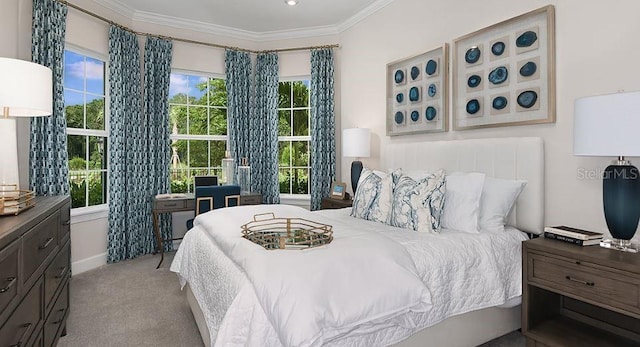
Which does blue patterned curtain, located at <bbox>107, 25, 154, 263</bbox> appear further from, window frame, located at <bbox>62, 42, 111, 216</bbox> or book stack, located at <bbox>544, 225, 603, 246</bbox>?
book stack, located at <bbox>544, 225, 603, 246</bbox>

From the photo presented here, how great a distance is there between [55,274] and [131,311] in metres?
0.89

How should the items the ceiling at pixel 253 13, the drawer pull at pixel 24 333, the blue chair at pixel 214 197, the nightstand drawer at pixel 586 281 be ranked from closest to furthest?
the drawer pull at pixel 24 333
the nightstand drawer at pixel 586 281
the blue chair at pixel 214 197
the ceiling at pixel 253 13

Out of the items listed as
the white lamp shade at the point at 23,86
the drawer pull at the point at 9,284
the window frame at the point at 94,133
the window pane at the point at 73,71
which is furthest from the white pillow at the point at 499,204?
the window pane at the point at 73,71

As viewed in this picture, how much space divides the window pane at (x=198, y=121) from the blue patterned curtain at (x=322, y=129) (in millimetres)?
1550

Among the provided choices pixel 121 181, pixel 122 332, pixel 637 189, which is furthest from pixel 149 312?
pixel 637 189

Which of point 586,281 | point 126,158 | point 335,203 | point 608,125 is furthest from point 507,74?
point 126,158

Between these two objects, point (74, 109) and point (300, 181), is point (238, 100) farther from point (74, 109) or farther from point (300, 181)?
point (74, 109)

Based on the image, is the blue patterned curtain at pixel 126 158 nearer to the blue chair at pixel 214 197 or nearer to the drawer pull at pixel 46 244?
the blue chair at pixel 214 197

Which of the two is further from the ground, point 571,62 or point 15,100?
point 571,62

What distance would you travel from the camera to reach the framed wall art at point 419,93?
3227mm

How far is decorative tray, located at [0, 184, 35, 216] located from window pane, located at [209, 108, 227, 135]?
301 centimetres

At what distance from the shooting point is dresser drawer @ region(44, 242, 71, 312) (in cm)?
190

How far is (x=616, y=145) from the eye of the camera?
5.73 ft

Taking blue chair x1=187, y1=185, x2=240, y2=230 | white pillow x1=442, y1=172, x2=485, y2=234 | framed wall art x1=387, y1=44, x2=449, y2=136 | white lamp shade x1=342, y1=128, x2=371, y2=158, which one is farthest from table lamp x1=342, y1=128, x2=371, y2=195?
white pillow x1=442, y1=172, x2=485, y2=234
